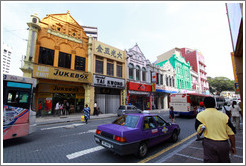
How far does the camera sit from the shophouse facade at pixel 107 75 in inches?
706

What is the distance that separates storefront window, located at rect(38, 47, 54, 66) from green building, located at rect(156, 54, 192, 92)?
24761 mm

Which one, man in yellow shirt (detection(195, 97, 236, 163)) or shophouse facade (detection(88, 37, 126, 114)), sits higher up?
shophouse facade (detection(88, 37, 126, 114))

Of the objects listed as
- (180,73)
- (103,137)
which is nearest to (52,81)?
(103,137)

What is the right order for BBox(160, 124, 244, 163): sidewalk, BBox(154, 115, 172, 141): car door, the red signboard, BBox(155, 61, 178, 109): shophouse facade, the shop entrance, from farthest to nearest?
BBox(155, 61, 178, 109): shophouse facade → the red signboard → the shop entrance → BBox(154, 115, 172, 141): car door → BBox(160, 124, 244, 163): sidewalk

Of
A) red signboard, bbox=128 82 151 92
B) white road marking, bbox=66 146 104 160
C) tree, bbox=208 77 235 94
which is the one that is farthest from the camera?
tree, bbox=208 77 235 94

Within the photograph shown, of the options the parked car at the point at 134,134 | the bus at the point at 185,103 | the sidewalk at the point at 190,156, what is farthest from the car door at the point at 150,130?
the bus at the point at 185,103

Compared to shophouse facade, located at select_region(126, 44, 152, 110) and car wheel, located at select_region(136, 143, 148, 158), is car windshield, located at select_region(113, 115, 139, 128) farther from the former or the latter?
shophouse facade, located at select_region(126, 44, 152, 110)

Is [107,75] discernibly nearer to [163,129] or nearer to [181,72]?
[163,129]

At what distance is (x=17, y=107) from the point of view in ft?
18.1

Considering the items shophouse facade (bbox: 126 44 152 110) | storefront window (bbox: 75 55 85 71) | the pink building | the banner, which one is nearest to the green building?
the pink building

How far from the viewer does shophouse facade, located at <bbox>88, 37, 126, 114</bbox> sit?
17933 millimetres

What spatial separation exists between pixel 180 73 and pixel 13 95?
35484mm

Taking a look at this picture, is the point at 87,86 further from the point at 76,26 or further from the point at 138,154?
the point at 138,154

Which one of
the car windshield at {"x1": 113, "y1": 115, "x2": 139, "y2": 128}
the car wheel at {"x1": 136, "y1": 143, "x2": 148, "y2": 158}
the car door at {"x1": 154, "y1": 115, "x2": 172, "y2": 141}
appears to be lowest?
the car wheel at {"x1": 136, "y1": 143, "x2": 148, "y2": 158}
